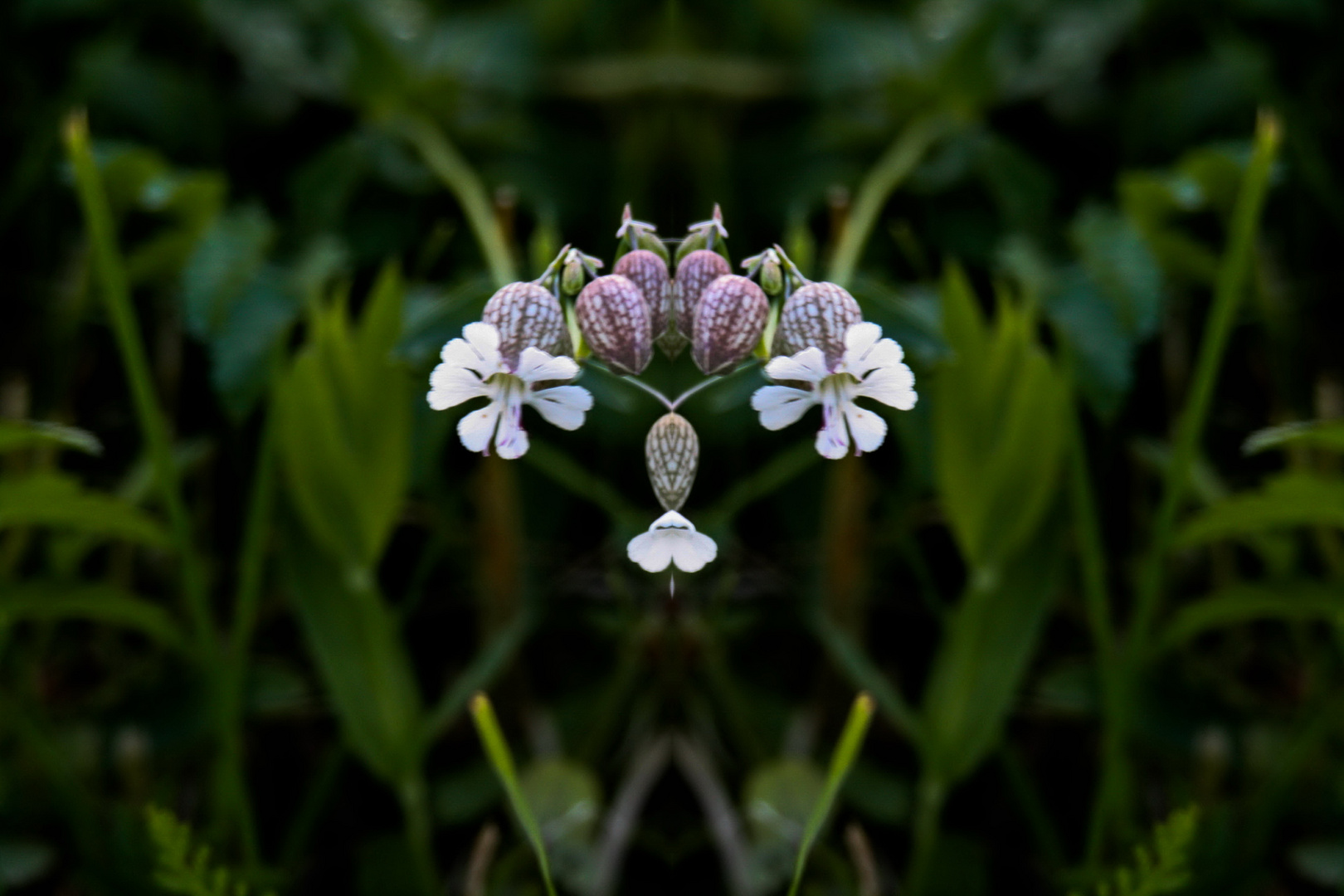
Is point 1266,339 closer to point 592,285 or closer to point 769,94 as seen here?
point 769,94

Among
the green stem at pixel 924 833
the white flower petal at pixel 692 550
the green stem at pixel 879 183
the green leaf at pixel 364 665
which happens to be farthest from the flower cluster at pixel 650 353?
the green stem at pixel 924 833

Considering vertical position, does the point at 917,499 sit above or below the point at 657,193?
below

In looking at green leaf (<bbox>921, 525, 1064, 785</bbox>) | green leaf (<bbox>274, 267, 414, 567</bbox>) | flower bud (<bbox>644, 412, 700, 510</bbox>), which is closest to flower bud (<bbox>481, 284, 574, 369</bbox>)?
flower bud (<bbox>644, 412, 700, 510</bbox>)

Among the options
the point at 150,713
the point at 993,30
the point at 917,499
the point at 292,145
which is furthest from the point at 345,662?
the point at 993,30

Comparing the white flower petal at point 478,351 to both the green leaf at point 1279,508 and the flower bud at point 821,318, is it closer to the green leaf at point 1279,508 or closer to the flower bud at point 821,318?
the flower bud at point 821,318

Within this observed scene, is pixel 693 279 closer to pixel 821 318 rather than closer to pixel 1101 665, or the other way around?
pixel 821 318

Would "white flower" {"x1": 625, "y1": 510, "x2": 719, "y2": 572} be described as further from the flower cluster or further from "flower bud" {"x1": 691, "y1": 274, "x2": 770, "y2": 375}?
"flower bud" {"x1": 691, "y1": 274, "x2": 770, "y2": 375}
